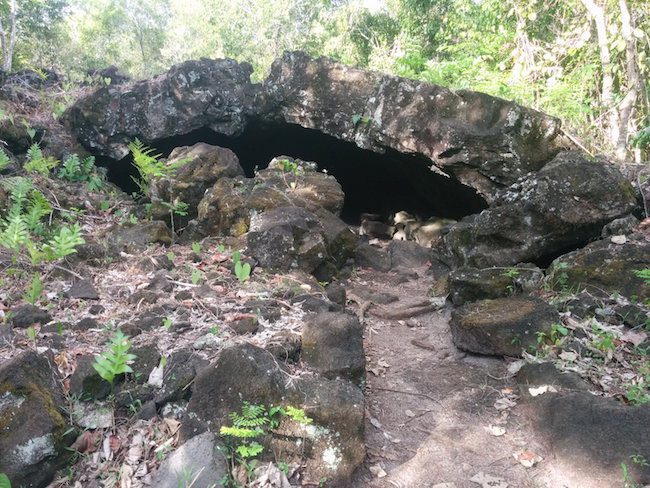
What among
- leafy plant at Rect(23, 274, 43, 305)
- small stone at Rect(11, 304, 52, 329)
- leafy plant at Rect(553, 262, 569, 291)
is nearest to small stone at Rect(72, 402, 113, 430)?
small stone at Rect(11, 304, 52, 329)

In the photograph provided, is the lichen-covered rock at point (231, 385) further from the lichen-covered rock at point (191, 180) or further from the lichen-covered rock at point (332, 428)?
the lichen-covered rock at point (191, 180)

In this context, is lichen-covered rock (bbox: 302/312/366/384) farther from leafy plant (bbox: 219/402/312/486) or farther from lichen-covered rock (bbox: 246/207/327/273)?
lichen-covered rock (bbox: 246/207/327/273)

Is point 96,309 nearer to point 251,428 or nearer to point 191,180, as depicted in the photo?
point 251,428

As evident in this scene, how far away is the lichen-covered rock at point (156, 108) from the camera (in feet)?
30.4

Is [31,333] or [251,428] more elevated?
[31,333]

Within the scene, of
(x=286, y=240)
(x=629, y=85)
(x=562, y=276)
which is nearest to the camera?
(x=562, y=276)

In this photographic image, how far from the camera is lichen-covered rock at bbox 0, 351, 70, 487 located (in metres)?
2.78

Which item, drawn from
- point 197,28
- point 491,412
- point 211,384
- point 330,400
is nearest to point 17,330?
point 211,384

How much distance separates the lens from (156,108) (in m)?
9.37

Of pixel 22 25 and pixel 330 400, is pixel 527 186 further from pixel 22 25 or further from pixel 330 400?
pixel 22 25

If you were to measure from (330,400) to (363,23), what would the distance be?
14.8m

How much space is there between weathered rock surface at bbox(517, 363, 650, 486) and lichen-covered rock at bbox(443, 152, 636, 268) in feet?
8.18

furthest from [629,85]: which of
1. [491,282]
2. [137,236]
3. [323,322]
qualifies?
[137,236]

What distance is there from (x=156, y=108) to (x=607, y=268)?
823cm
